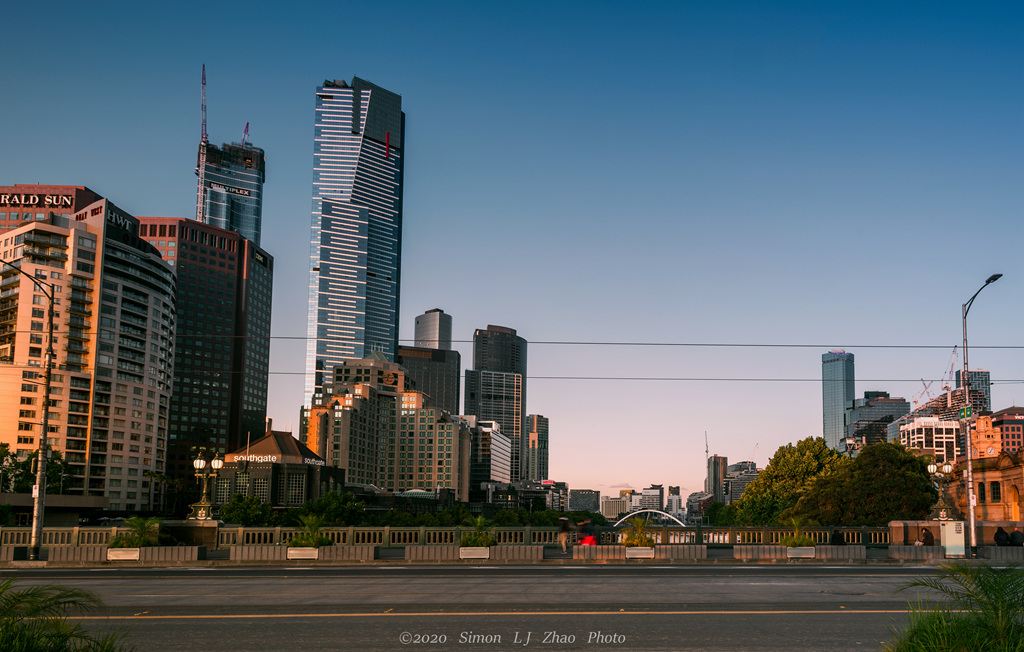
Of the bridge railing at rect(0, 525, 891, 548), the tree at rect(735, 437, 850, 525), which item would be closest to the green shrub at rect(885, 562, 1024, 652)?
the bridge railing at rect(0, 525, 891, 548)

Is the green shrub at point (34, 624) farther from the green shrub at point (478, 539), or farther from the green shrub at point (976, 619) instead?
the green shrub at point (478, 539)

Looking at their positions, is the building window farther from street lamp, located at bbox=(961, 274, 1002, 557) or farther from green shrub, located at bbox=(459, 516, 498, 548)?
street lamp, located at bbox=(961, 274, 1002, 557)

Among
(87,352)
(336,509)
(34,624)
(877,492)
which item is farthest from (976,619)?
(87,352)

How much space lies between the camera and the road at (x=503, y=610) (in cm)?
1438

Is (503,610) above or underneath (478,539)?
above

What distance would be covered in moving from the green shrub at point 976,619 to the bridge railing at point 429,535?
29.3 meters

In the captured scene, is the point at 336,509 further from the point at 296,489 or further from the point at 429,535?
the point at 429,535

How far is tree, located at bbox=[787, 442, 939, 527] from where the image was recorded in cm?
8281

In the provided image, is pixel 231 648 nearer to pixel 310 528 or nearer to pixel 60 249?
pixel 310 528

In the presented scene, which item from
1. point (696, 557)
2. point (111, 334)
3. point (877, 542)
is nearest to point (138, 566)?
point (696, 557)

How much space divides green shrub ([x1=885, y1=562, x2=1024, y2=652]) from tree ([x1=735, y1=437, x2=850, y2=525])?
314ft

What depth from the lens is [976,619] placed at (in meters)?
9.55

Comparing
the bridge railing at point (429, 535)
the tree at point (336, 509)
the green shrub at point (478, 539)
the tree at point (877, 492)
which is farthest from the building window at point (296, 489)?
the green shrub at point (478, 539)

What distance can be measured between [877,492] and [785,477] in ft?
85.2
